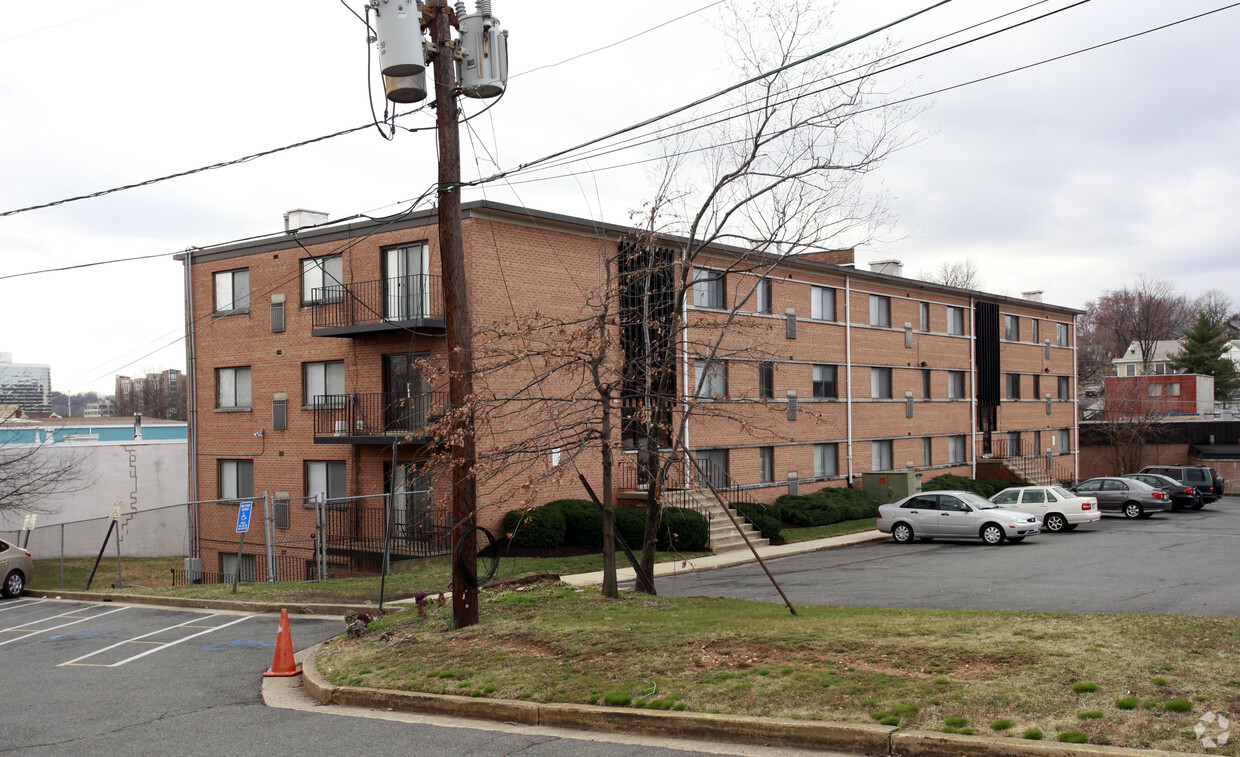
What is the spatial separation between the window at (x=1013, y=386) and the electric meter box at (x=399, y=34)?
41.8 meters

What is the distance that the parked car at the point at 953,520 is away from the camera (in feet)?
86.9

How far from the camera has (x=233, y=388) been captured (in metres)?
31.2

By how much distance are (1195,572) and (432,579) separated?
49.2 feet

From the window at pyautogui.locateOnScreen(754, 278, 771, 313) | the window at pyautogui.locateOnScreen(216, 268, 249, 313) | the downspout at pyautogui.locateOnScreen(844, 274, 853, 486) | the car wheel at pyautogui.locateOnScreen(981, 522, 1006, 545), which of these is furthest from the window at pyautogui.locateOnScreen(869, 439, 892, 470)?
the window at pyautogui.locateOnScreen(216, 268, 249, 313)

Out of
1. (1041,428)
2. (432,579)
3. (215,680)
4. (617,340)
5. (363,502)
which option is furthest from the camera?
(1041,428)

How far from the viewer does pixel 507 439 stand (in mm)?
24578

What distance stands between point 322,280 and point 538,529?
1020 centimetres

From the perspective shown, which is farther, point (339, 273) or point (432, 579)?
point (339, 273)

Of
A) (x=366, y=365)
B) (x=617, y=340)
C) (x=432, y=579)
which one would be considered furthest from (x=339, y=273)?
(x=617, y=340)

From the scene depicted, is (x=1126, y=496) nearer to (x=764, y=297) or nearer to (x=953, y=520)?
(x=953, y=520)

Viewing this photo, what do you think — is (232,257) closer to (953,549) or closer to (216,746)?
(953,549)

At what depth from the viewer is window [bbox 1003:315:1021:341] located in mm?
47938

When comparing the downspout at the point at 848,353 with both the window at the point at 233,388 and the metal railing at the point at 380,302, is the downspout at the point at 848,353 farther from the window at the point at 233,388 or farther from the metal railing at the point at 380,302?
the window at the point at 233,388

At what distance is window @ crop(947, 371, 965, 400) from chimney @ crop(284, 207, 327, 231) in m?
27.4
